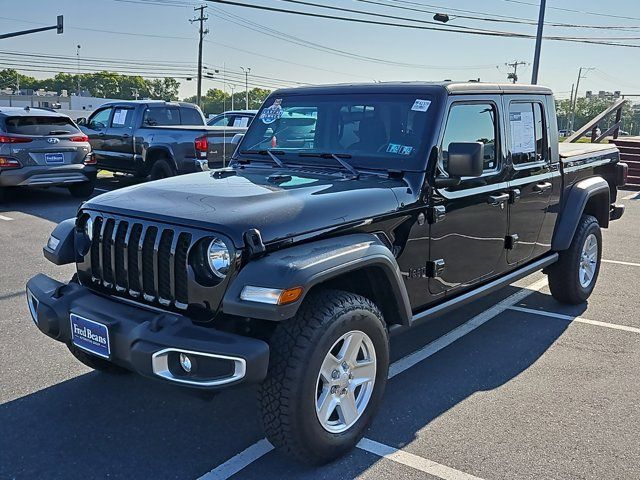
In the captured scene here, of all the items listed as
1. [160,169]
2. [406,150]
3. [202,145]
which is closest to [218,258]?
[406,150]

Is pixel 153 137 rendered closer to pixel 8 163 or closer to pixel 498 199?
pixel 8 163

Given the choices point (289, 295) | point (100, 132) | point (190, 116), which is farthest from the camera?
point (190, 116)

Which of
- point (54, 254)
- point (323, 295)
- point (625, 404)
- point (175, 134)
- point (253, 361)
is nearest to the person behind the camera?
point (253, 361)

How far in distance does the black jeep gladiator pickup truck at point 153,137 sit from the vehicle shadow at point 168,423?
24.5 ft

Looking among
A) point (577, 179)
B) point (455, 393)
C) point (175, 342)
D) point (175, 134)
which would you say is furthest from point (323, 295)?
point (175, 134)

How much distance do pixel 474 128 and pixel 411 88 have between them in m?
0.53

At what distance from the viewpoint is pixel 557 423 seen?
11.6ft

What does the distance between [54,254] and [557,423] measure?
9.77 feet

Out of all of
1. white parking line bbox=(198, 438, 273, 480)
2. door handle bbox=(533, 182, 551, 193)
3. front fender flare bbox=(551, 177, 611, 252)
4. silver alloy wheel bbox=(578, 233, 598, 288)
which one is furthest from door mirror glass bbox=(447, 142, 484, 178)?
silver alloy wheel bbox=(578, 233, 598, 288)

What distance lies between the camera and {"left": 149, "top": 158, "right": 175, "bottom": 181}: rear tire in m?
11.9

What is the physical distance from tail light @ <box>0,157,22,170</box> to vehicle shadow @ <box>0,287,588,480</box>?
7.33m

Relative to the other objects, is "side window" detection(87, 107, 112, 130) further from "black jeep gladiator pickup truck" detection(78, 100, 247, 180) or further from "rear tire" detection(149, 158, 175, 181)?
"rear tire" detection(149, 158, 175, 181)

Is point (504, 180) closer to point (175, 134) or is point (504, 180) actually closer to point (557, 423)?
point (557, 423)

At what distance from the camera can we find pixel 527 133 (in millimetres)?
4883
